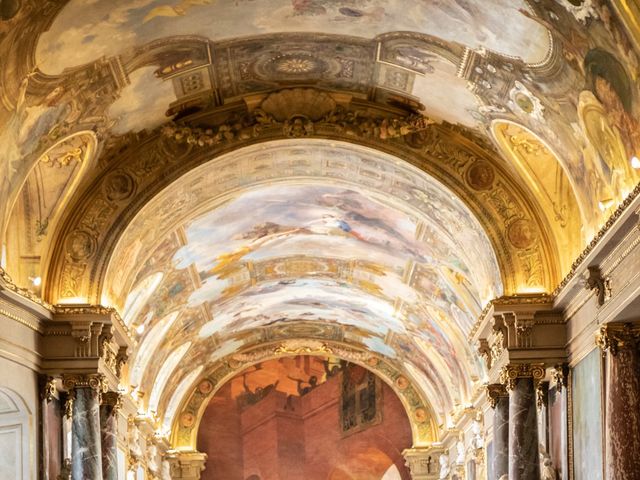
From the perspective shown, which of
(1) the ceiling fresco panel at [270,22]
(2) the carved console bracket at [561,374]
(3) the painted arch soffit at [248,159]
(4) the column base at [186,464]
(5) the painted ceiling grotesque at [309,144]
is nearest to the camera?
(1) the ceiling fresco panel at [270,22]

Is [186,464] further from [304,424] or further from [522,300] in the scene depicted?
[522,300]

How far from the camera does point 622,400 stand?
68.0 feet

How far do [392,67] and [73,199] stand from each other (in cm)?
734

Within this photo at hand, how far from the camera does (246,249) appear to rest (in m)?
34.7

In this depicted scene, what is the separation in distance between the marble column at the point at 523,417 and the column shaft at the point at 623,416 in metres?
4.43

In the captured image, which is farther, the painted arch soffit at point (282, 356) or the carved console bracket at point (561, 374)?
the painted arch soffit at point (282, 356)

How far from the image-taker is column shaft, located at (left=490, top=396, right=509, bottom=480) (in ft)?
88.3

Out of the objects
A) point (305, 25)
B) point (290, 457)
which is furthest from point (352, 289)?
point (305, 25)

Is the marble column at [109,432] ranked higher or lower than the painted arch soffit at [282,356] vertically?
lower

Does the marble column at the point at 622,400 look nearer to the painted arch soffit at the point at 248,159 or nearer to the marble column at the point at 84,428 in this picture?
the painted arch soffit at the point at 248,159

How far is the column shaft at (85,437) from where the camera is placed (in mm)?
25266

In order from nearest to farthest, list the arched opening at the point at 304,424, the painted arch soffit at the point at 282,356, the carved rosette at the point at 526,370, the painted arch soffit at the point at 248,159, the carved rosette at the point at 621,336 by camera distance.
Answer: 1. the carved rosette at the point at 621,336
2. the carved rosette at the point at 526,370
3. the painted arch soffit at the point at 248,159
4. the painted arch soffit at the point at 282,356
5. the arched opening at the point at 304,424

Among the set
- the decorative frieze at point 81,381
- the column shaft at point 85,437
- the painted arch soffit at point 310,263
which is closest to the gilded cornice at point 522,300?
the painted arch soffit at point 310,263

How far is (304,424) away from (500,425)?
886 inches
